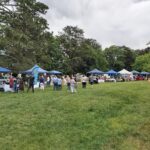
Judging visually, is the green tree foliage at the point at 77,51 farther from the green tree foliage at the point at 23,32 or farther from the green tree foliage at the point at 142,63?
the green tree foliage at the point at 23,32

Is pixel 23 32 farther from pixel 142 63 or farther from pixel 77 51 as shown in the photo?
pixel 142 63

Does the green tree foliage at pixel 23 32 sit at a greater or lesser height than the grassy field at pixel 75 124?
greater

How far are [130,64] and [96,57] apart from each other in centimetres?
2888

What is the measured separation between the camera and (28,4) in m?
53.8

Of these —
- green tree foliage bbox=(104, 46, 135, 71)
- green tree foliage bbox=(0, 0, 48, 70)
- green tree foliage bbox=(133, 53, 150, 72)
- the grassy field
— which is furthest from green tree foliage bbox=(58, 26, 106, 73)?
the grassy field

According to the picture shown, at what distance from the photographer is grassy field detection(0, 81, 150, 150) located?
51.4 feet

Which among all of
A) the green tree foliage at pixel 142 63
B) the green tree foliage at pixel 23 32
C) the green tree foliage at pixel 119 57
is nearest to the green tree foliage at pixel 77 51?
the green tree foliage at pixel 142 63

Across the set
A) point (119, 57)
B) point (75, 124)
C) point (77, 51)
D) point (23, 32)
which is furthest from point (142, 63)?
point (75, 124)

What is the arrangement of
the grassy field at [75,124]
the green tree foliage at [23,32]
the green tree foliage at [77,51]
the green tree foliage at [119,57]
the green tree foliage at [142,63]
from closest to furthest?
the grassy field at [75,124] → the green tree foliage at [23,32] → the green tree foliage at [77,51] → the green tree foliage at [142,63] → the green tree foliage at [119,57]

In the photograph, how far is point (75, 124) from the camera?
19.0 m

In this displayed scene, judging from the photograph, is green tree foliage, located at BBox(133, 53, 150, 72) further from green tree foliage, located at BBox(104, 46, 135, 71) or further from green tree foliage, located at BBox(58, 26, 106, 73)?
green tree foliage, located at BBox(58, 26, 106, 73)

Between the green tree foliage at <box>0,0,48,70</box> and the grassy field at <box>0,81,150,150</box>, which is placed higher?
the green tree foliage at <box>0,0,48,70</box>

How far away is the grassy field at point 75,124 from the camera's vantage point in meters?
15.7

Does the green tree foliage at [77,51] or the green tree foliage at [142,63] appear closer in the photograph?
the green tree foliage at [77,51]
